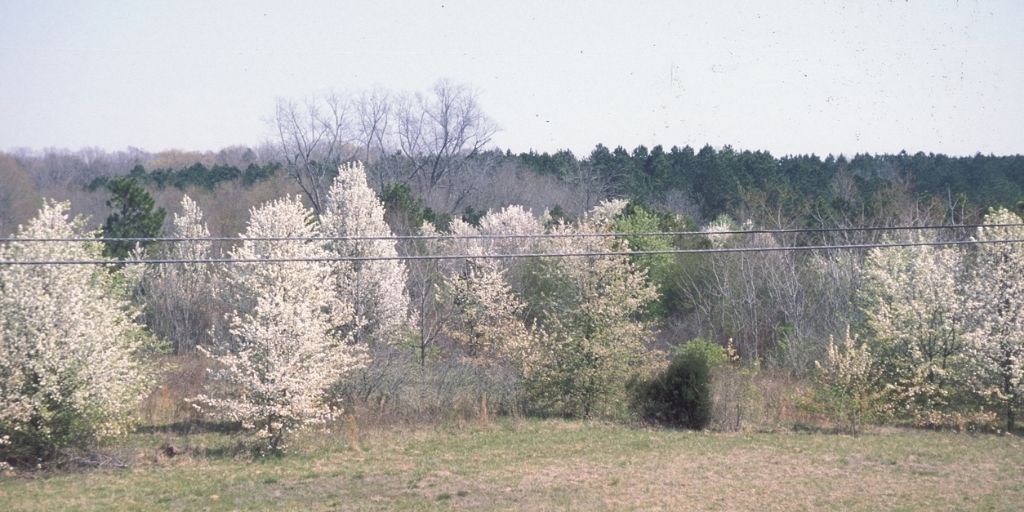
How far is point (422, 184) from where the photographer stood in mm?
66500

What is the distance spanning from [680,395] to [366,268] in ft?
41.3

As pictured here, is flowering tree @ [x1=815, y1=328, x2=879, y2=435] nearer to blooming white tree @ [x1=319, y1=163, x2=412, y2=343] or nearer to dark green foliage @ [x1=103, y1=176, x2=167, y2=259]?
blooming white tree @ [x1=319, y1=163, x2=412, y2=343]

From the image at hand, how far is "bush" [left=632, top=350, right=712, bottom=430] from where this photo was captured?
80.2 feet

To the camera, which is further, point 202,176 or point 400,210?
point 202,176

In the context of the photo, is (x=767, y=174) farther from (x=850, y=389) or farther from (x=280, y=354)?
(x=280, y=354)

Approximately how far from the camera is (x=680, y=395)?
24.8 meters

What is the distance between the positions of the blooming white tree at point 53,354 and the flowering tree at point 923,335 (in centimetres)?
1996

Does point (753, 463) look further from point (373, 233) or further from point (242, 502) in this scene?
point (373, 233)

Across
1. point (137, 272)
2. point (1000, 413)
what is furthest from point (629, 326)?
point (137, 272)

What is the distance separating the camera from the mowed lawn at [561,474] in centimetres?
1592

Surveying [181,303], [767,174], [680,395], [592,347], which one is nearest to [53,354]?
[592,347]

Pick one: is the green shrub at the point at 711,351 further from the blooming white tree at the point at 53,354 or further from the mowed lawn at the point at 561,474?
the blooming white tree at the point at 53,354

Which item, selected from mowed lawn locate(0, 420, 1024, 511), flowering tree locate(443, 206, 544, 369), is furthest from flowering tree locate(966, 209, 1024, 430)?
flowering tree locate(443, 206, 544, 369)

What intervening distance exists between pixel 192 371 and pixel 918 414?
22.4 m
